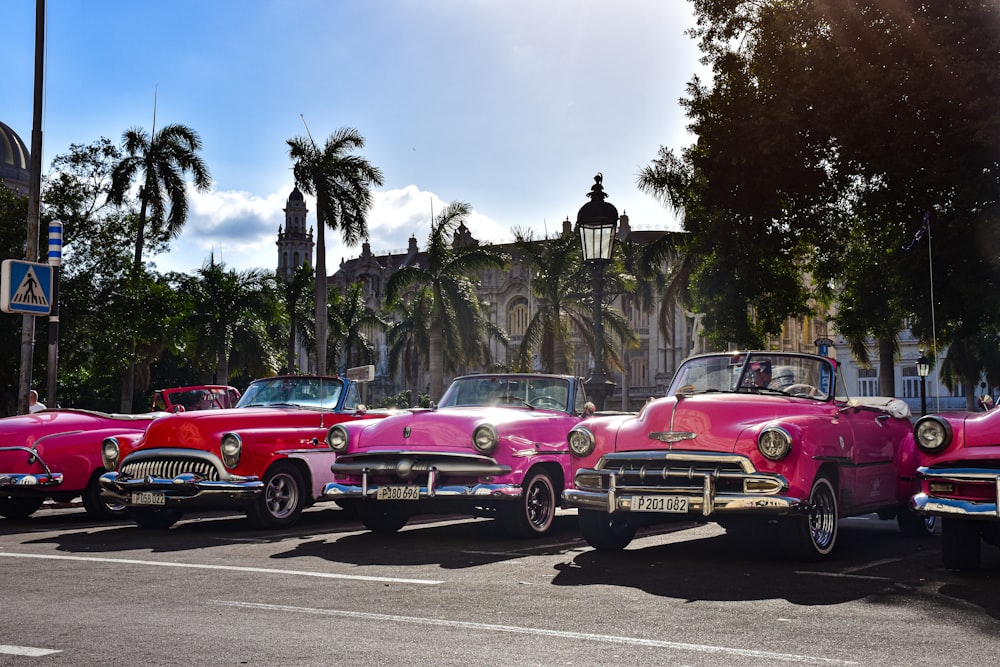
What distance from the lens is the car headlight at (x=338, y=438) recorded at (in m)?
12.1

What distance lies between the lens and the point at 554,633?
20.7 ft

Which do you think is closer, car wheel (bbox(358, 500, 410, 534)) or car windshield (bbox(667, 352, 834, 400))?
car windshield (bbox(667, 352, 834, 400))

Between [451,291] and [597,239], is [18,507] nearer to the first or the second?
[597,239]

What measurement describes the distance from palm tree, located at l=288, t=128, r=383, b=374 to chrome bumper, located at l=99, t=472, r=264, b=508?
20294 mm

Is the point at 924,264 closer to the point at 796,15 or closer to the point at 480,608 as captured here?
the point at 796,15

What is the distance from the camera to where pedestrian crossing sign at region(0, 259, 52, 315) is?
18.6 meters

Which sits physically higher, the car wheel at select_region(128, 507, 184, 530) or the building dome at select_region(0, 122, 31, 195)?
the building dome at select_region(0, 122, 31, 195)

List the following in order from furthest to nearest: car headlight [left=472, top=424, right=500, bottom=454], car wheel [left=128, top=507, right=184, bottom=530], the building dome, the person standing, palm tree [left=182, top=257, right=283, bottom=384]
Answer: the building dome < palm tree [left=182, top=257, right=283, bottom=384] < the person standing < car wheel [left=128, top=507, right=184, bottom=530] < car headlight [left=472, top=424, right=500, bottom=454]

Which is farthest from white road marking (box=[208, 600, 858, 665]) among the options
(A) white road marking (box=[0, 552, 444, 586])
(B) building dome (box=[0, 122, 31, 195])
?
(B) building dome (box=[0, 122, 31, 195])

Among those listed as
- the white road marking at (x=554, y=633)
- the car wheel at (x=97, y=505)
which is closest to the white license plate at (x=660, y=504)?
the white road marking at (x=554, y=633)

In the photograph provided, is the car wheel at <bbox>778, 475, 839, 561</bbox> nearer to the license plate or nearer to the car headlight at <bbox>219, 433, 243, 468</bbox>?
the license plate

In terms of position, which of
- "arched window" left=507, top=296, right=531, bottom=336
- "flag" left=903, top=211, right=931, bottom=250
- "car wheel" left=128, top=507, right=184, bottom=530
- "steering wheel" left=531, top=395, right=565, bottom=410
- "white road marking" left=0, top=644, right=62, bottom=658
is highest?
"arched window" left=507, top=296, right=531, bottom=336

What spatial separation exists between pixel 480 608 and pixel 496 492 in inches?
149

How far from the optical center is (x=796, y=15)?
→ 2398 centimetres
